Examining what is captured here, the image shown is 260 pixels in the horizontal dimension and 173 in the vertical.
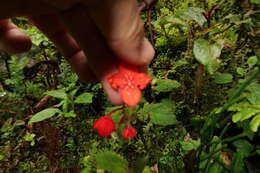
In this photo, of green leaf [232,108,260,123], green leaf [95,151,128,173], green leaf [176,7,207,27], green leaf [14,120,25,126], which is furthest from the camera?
green leaf [14,120,25,126]

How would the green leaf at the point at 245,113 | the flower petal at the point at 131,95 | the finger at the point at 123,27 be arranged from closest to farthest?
the finger at the point at 123,27
the flower petal at the point at 131,95
the green leaf at the point at 245,113

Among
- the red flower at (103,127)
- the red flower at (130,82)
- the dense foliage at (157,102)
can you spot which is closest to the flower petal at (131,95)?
the red flower at (130,82)

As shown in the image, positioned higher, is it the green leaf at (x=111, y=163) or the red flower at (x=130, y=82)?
the red flower at (x=130, y=82)

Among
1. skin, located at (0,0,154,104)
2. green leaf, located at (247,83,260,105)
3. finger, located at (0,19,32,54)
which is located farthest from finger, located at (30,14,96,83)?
green leaf, located at (247,83,260,105)

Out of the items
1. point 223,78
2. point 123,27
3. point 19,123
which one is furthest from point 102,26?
point 19,123

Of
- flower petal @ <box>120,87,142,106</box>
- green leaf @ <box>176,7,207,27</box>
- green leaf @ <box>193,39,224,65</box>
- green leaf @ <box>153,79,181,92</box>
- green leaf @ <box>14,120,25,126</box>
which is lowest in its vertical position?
green leaf @ <box>14,120,25,126</box>

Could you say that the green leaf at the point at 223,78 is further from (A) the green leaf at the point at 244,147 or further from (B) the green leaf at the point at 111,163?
(B) the green leaf at the point at 111,163

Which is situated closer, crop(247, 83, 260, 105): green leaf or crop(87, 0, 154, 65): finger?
crop(87, 0, 154, 65): finger

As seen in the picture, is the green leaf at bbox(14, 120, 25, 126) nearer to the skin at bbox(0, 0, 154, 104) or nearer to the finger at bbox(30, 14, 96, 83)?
the finger at bbox(30, 14, 96, 83)
